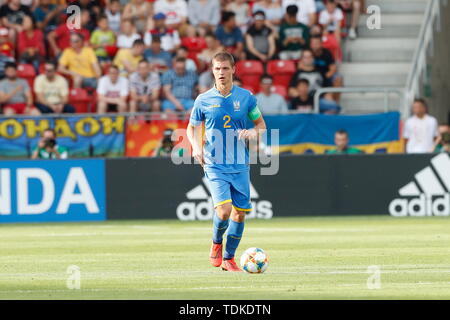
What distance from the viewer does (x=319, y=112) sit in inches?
981

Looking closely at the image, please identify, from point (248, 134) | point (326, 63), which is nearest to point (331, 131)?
point (326, 63)

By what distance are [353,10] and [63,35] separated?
22.3 feet

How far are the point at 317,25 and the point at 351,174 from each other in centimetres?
568

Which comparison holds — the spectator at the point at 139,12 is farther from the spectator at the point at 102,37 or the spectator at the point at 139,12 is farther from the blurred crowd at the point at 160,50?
the spectator at the point at 102,37

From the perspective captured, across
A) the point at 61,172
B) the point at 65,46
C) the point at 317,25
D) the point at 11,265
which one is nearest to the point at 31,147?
the point at 61,172

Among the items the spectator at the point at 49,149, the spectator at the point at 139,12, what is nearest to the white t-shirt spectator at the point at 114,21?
the spectator at the point at 139,12

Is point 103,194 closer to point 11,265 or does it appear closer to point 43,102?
point 43,102

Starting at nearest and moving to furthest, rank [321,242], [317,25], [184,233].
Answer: [321,242] < [184,233] < [317,25]

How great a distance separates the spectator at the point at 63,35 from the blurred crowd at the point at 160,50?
0.02 metres

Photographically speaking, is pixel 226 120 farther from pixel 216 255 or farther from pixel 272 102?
pixel 272 102

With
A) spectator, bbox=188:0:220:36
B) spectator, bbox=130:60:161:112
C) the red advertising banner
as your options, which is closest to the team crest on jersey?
the red advertising banner

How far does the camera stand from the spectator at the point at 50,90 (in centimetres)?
2539

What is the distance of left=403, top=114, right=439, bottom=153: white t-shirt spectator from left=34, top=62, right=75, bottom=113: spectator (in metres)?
7.27

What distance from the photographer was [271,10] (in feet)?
90.4
